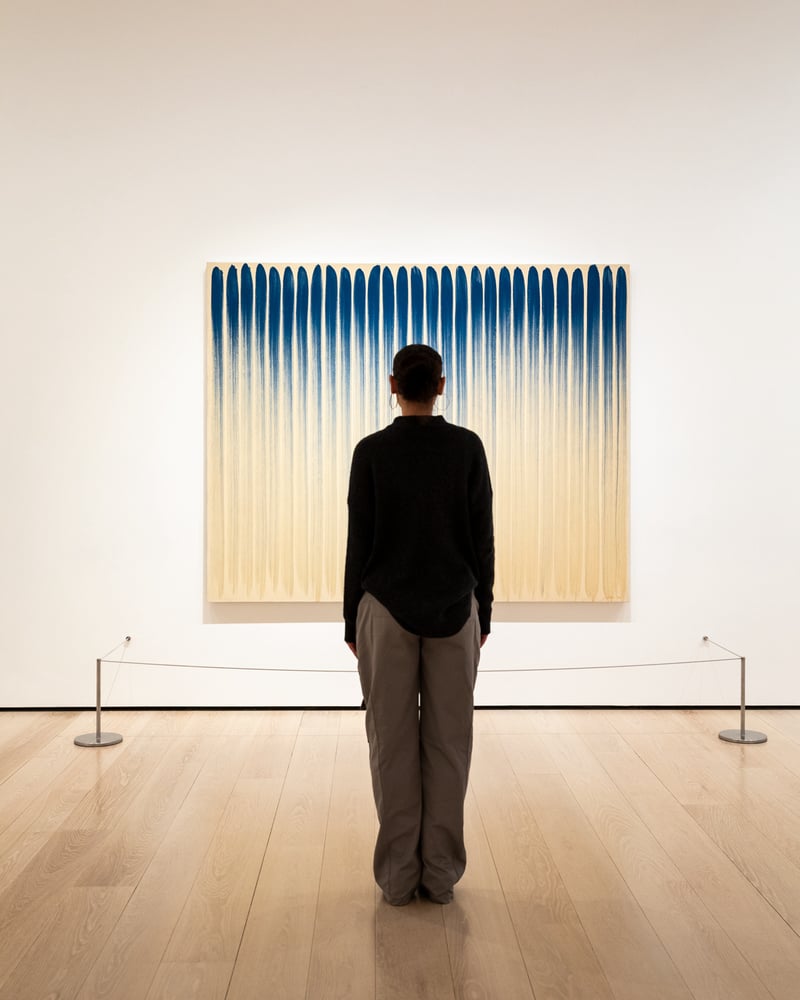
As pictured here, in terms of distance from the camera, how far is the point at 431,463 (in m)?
2.74

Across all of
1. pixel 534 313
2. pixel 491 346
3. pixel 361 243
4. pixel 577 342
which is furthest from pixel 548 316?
pixel 361 243

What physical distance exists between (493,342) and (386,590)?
271cm

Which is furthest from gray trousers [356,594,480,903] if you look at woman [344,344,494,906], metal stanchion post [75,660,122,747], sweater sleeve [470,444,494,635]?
metal stanchion post [75,660,122,747]

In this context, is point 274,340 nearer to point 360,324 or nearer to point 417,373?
point 360,324

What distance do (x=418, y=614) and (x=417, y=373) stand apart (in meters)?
0.68

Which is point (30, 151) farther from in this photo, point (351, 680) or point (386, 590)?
A: point (386, 590)

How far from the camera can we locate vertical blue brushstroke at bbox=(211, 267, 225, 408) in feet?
16.8

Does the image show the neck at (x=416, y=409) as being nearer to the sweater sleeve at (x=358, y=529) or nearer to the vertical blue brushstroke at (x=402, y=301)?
the sweater sleeve at (x=358, y=529)

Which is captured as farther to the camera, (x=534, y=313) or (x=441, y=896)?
(x=534, y=313)

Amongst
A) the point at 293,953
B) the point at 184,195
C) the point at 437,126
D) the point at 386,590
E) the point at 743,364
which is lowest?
the point at 293,953

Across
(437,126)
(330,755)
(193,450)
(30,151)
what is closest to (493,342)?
(437,126)

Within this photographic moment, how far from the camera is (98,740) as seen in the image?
4.52 metres

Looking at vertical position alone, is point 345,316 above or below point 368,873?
above

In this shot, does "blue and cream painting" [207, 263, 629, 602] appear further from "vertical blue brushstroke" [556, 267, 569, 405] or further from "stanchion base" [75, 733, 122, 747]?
"stanchion base" [75, 733, 122, 747]
